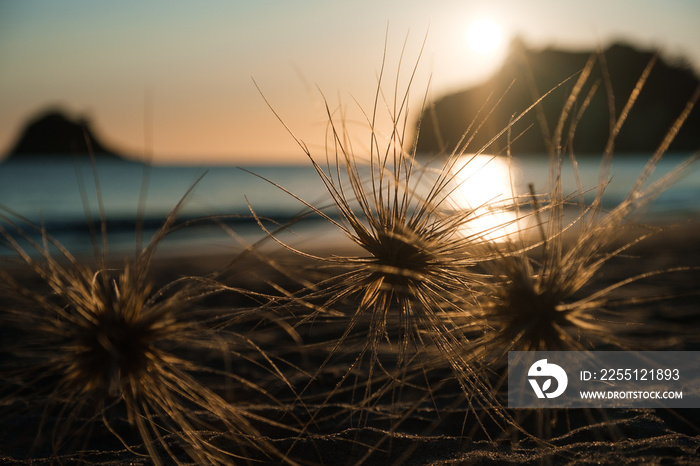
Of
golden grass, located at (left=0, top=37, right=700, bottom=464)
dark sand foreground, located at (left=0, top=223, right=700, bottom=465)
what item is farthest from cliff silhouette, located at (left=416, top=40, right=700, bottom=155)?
dark sand foreground, located at (left=0, top=223, right=700, bottom=465)

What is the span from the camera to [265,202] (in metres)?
23.5

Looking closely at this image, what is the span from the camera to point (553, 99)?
2802 centimetres

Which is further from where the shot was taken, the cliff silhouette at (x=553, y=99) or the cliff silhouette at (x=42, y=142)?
the cliff silhouette at (x=42, y=142)

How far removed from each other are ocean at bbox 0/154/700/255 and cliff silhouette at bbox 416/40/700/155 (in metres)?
0.20

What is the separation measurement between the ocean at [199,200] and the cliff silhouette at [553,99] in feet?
0.67

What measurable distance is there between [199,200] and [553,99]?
61.9 ft

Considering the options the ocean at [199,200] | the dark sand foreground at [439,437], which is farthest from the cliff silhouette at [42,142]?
the dark sand foreground at [439,437]

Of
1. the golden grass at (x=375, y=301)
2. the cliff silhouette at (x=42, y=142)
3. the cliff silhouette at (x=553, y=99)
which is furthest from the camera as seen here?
the cliff silhouette at (x=42, y=142)

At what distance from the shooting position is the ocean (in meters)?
2.12

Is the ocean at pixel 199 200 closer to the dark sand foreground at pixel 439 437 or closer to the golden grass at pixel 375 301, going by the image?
the golden grass at pixel 375 301

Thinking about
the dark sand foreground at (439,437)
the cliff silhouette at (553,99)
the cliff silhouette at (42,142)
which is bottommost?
the dark sand foreground at (439,437)

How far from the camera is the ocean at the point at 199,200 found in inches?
83.6

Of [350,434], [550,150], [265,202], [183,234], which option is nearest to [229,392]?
[350,434]

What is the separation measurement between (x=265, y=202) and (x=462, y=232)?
2190cm
